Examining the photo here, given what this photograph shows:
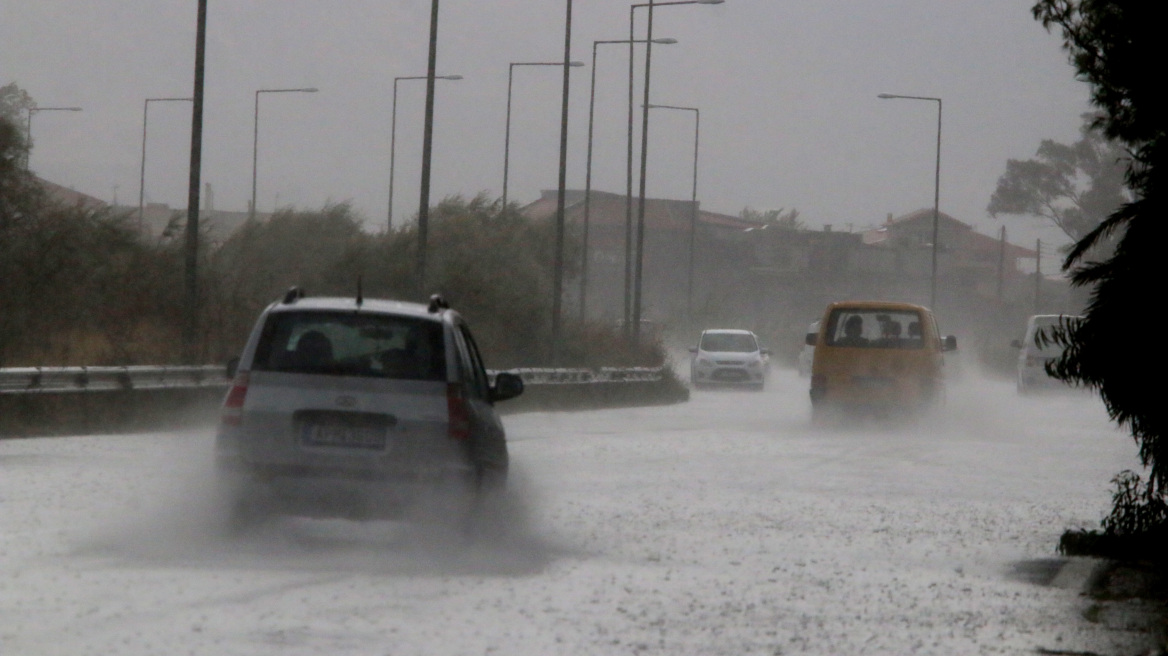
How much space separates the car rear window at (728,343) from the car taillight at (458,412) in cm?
3904

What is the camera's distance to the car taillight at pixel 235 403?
11.5 metres

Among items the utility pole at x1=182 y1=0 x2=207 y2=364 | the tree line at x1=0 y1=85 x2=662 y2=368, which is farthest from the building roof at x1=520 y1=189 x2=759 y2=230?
the utility pole at x1=182 y1=0 x2=207 y2=364

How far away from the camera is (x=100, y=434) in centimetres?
2352

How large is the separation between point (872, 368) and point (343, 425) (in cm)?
1795

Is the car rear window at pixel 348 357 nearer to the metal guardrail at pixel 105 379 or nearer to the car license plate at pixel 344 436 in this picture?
the car license plate at pixel 344 436

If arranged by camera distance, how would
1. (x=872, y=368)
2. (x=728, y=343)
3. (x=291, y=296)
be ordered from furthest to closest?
(x=728, y=343) < (x=872, y=368) < (x=291, y=296)

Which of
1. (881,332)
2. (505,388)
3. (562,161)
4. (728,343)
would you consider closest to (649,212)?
(728,343)

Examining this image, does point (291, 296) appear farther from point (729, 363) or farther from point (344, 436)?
point (729, 363)

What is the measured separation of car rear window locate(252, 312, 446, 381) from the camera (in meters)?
11.7

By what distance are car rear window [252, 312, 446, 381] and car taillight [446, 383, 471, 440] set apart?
0.12m

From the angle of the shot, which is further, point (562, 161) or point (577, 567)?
point (562, 161)

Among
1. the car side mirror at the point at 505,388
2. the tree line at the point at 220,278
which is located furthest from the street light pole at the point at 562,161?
the car side mirror at the point at 505,388

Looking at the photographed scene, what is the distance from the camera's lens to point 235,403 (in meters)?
11.5

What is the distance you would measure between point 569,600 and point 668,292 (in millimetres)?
116166
